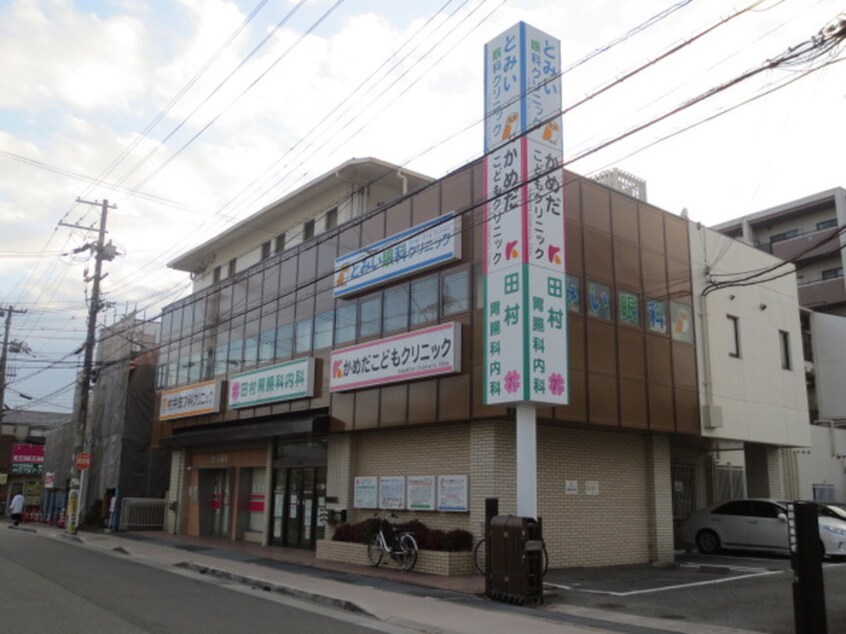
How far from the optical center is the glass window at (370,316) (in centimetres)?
1856

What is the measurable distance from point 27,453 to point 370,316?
Answer: 47.5 meters

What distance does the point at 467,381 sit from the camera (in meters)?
15.8

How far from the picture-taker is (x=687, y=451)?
23.5 meters

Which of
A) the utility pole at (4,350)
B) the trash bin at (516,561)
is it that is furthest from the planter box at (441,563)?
the utility pole at (4,350)

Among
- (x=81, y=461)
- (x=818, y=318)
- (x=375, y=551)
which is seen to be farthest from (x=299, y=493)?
(x=818, y=318)

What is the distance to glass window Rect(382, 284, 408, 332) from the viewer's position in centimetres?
1786

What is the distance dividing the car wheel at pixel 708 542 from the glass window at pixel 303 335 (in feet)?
39.1

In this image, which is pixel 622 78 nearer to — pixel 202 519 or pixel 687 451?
pixel 687 451

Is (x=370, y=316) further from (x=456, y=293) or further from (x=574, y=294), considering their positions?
(x=574, y=294)

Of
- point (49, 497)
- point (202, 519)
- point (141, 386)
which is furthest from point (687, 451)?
point (49, 497)

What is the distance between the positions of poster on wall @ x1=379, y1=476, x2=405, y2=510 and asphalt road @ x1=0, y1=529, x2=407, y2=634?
14.8ft

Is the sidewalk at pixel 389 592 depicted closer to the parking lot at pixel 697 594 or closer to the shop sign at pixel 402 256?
the parking lot at pixel 697 594

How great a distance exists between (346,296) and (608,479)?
310 inches

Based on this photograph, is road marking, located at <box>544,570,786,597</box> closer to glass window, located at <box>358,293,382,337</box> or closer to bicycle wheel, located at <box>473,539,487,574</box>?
bicycle wheel, located at <box>473,539,487,574</box>
